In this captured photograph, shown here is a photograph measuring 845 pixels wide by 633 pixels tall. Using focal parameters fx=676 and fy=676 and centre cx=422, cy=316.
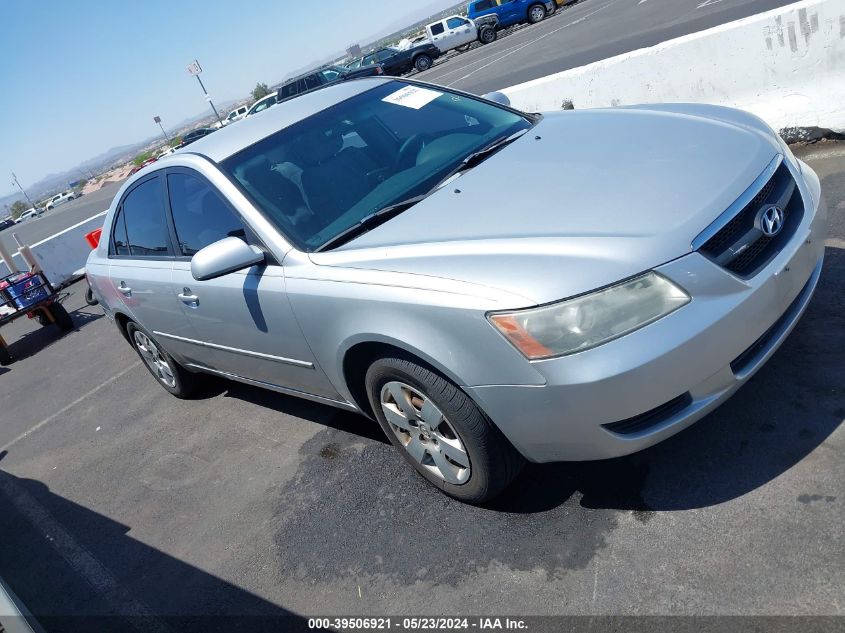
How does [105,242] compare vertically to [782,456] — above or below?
above

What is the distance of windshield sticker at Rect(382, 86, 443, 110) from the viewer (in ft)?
12.9

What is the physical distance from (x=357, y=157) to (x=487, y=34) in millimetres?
32444

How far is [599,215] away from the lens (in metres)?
2.49

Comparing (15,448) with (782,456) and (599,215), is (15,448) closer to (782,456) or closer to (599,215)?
(599,215)

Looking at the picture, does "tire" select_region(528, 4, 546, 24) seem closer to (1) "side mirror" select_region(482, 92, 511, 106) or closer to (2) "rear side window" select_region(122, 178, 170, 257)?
(1) "side mirror" select_region(482, 92, 511, 106)

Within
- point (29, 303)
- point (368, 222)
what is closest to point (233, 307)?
point (368, 222)

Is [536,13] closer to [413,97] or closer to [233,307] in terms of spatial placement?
[413,97]

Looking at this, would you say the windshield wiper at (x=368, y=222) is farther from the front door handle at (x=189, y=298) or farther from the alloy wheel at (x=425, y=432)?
the front door handle at (x=189, y=298)

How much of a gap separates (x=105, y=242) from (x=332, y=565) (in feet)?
11.1

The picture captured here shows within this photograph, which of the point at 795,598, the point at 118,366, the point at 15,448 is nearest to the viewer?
the point at 795,598

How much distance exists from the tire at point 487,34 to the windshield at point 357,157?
31.6 m

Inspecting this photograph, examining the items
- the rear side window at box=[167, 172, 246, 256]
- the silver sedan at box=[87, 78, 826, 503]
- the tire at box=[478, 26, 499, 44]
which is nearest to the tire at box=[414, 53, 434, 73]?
the tire at box=[478, 26, 499, 44]

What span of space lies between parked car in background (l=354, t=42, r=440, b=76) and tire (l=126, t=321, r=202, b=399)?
27213 millimetres

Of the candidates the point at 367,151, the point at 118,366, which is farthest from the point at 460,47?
the point at 367,151
